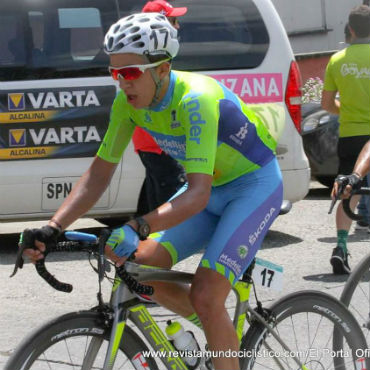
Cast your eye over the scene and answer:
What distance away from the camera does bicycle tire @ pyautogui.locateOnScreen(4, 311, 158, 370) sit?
3492mm

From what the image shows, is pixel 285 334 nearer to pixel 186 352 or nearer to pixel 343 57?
pixel 186 352

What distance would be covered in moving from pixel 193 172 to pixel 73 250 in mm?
544

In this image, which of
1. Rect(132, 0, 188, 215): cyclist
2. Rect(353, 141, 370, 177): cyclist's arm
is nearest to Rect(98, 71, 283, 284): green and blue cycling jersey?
Rect(353, 141, 370, 177): cyclist's arm

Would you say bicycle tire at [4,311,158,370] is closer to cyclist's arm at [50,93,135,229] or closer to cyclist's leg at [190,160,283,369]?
cyclist's leg at [190,160,283,369]

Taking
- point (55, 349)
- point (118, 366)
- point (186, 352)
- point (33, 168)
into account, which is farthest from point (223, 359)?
point (33, 168)

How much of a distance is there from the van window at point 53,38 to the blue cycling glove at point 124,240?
192 inches

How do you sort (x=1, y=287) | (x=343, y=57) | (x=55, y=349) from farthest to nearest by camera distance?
(x=343, y=57), (x=1, y=287), (x=55, y=349)

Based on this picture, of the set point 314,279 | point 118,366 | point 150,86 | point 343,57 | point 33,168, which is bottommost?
point 314,279

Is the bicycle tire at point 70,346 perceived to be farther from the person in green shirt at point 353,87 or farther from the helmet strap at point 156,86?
the person in green shirt at point 353,87

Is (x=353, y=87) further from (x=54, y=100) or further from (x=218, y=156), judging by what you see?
(x=218, y=156)

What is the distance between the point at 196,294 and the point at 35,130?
14.6ft

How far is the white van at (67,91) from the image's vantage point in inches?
319

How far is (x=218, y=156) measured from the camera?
411 cm

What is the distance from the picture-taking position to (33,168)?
26.8ft
